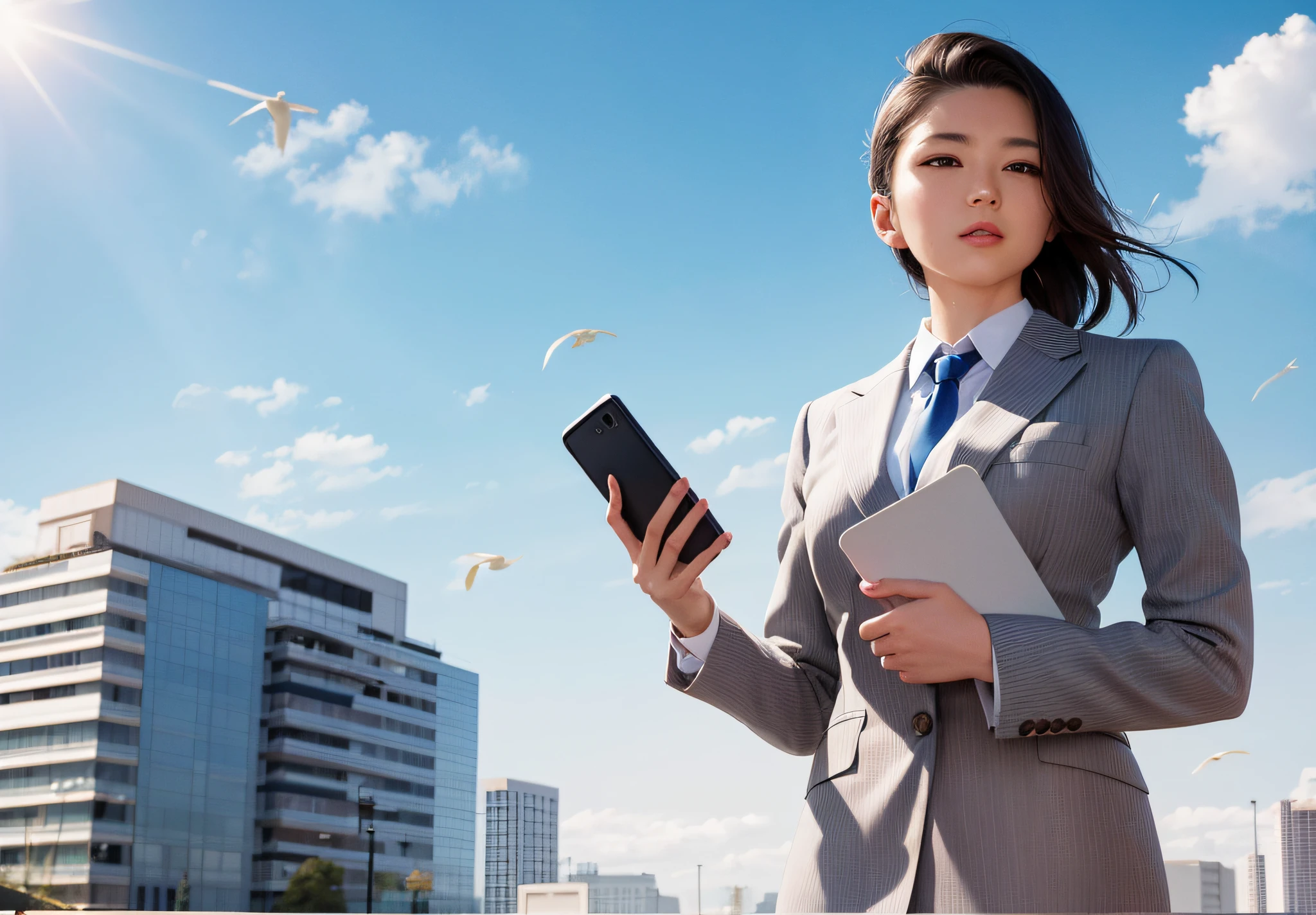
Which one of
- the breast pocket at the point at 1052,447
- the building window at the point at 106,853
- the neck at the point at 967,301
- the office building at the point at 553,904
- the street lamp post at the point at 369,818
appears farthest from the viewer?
the street lamp post at the point at 369,818

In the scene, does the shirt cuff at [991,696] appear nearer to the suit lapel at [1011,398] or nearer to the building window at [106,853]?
the suit lapel at [1011,398]

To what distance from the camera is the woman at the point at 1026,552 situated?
1229 millimetres

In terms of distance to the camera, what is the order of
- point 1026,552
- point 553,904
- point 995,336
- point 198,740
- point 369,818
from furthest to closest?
point 369,818 < point 198,740 < point 553,904 < point 995,336 < point 1026,552

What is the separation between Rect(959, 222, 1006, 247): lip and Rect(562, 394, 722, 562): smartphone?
0.55 metres

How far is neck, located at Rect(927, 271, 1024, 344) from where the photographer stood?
161cm

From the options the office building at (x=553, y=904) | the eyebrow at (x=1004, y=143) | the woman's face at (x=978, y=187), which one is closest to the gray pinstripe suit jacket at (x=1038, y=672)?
the woman's face at (x=978, y=187)

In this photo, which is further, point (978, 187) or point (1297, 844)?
point (1297, 844)

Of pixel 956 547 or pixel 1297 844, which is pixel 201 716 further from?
Answer: pixel 1297 844

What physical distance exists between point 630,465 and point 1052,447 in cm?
56

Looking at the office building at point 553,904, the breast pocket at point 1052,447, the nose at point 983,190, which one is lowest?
the office building at point 553,904

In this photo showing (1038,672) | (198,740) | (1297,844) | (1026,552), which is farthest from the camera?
(1297,844)

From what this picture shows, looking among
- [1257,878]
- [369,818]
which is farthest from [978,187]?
[1257,878]

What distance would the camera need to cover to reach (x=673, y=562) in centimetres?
147

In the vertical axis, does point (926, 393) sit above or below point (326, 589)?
below
